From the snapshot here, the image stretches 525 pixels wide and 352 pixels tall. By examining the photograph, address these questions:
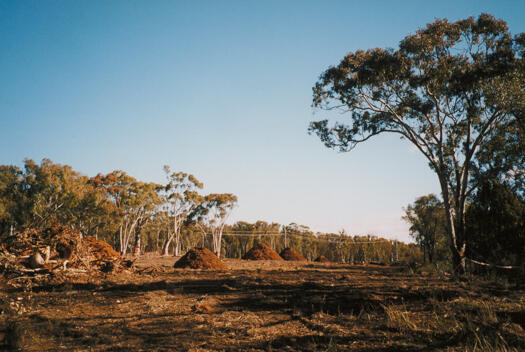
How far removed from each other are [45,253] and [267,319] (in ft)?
30.1

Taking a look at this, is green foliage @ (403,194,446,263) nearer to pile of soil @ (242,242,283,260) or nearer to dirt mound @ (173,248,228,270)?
pile of soil @ (242,242,283,260)

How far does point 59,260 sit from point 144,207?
982 inches

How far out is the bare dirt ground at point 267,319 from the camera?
4.18 metres

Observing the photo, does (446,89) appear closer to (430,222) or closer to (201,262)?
(201,262)

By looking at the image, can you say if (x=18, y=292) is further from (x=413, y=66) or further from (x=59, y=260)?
(x=413, y=66)

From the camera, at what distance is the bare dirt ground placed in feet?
13.7

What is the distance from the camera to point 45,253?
10328 mm

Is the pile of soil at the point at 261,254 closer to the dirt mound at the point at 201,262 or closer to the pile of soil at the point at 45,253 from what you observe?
the dirt mound at the point at 201,262

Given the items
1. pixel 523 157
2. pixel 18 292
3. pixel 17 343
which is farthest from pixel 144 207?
pixel 523 157

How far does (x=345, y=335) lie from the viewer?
4.45 meters

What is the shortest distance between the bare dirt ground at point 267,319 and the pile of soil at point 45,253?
1.28 meters

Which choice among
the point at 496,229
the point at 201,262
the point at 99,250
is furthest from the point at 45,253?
the point at 496,229

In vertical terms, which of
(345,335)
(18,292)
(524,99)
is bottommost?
(18,292)

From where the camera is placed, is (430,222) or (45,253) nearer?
(45,253)
